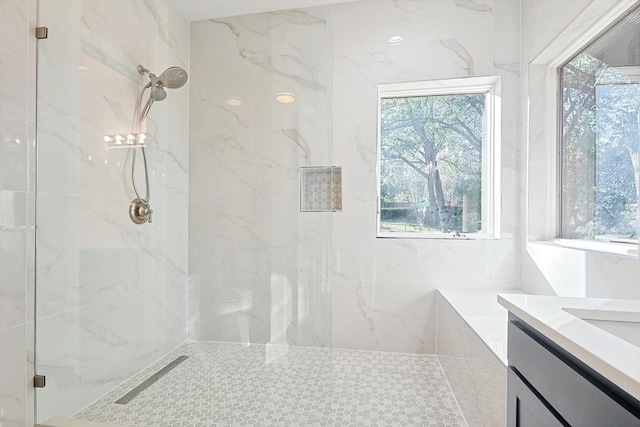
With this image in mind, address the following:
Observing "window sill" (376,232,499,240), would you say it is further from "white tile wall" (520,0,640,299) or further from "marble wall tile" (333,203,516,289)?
"white tile wall" (520,0,640,299)

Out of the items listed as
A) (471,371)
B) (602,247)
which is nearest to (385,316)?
(471,371)

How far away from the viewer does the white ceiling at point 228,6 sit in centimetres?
156

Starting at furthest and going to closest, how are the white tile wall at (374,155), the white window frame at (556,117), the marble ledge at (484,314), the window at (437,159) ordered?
the window at (437,159) → the white tile wall at (374,155) → the white window frame at (556,117) → the marble ledge at (484,314)

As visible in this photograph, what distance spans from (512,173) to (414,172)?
24.0 inches

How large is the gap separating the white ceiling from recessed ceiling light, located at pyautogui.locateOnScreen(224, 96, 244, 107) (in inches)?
14.7

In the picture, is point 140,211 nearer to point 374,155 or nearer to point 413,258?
point 374,155

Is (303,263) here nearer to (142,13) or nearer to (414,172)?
(414,172)

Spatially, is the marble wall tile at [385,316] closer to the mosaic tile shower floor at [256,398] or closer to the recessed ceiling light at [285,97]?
the mosaic tile shower floor at [256,398]

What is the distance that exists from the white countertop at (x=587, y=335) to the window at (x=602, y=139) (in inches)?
35.4

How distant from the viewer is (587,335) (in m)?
0.60

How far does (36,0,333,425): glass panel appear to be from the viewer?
1471mm

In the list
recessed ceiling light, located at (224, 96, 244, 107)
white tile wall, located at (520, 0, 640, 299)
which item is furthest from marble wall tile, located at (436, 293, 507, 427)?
recessed ceiling light, located at (224, 96, 244, 107)

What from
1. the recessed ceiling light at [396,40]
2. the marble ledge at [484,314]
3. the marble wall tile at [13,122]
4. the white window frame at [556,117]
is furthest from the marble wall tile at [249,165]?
the white window frame at [556,117]

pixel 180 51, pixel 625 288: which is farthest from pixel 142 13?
pixel 625 288
